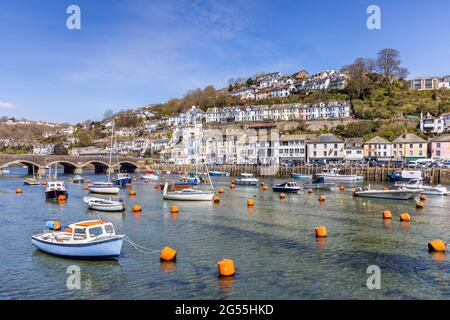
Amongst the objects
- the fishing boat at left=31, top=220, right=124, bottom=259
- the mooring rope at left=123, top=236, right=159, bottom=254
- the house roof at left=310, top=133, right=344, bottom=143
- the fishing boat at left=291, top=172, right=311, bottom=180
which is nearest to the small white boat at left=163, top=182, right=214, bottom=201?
the mooring rope at left=123, top=236, right=159, bottom=254

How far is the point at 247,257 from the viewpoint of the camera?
27.0 metres

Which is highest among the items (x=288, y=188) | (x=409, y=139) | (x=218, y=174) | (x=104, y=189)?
(x=409, y=139)

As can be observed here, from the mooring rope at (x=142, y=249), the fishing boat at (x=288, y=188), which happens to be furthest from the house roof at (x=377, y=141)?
the mooring rope at (x=142, y=249)

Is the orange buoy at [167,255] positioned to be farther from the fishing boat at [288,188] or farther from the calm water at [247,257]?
the fishing boat at [288,188]

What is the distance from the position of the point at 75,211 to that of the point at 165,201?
13.2 m

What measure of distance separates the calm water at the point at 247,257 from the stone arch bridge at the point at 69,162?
6033 cm

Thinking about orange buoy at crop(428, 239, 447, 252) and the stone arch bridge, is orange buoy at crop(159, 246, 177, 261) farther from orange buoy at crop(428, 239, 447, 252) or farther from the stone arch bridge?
the stone arch bridge

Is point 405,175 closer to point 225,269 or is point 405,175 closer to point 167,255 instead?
point 167,255

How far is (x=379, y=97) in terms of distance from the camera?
16688 centimetres

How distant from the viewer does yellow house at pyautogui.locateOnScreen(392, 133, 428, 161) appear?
11681 cm

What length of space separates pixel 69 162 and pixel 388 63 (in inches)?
5686

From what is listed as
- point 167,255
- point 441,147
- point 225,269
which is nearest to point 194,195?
point 167,255

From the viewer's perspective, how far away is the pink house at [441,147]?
113 meters
